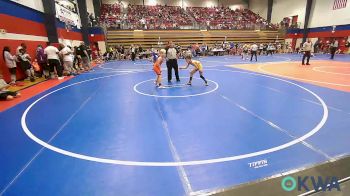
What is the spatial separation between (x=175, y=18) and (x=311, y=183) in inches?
1187

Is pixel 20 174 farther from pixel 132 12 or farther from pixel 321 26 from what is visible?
pixel 321 26

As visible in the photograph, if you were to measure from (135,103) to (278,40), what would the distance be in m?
30.6

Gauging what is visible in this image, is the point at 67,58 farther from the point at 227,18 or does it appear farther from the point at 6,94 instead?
the point at 227,18

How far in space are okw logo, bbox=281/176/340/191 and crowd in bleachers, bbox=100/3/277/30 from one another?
88.3ft

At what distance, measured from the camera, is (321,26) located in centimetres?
2670

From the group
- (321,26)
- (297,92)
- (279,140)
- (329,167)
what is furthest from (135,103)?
(321,26)

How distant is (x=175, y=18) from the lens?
98.3 ft

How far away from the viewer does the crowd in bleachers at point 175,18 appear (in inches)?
1079

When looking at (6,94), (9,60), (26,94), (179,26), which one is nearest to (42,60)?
(9,60)

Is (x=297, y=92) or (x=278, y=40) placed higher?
(x=278, y=40)

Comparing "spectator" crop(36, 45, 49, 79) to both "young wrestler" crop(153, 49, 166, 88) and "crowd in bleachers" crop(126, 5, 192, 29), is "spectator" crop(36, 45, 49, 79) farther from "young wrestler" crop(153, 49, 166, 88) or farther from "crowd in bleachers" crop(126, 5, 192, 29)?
"crowd in bleachers" crop(126, 5, 192, 29)

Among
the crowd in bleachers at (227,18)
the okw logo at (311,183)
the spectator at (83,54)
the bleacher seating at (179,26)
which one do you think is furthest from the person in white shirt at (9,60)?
the crowd in bleachers at (227,18)

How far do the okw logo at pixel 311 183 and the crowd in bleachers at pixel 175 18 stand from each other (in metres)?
26.9

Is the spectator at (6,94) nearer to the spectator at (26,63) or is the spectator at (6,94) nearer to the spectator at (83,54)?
the spectator at (26,63)
